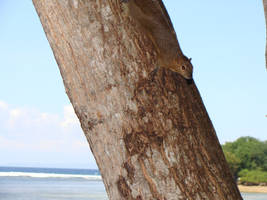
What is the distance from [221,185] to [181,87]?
0.27 metres

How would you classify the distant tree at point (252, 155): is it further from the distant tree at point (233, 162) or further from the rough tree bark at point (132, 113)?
the rough tree bark at point (132, 113)

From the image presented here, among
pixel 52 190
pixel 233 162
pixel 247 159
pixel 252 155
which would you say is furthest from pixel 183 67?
pixel 252 155

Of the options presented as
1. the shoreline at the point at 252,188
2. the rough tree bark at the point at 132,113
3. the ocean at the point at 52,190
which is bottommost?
the shoreline at the point at 252,188

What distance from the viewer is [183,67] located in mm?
1052

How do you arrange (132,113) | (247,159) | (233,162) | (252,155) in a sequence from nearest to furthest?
1. (132,113)
2. (233,162)
3. (247,159)
4. (252,155)

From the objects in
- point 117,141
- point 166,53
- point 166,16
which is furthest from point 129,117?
point 166,16

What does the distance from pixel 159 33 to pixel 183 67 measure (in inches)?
4.4

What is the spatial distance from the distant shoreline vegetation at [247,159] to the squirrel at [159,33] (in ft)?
83.9

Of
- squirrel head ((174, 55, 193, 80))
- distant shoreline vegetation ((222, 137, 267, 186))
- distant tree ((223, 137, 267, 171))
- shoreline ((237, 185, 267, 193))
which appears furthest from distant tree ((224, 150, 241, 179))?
squirrel head ((174, 55, 193, 80))

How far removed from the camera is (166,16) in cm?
113

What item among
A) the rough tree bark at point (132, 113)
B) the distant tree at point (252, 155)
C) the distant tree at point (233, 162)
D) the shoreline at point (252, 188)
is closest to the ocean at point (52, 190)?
the shoreline at point (252, 188)

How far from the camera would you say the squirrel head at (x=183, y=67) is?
1.05 metres

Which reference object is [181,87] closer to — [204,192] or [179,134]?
[179,134]

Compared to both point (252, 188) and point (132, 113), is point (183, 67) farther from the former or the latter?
point (252, 188)
